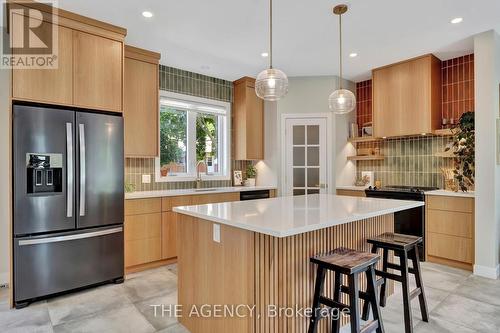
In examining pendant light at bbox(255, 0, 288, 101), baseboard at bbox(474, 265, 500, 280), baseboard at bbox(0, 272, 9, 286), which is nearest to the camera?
pendant light at bbox(255, 0, 288, 101)

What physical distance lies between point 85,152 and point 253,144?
270 centimetres

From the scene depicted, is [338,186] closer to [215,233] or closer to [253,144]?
[253,144]

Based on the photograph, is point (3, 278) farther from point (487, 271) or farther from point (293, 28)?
point (487, 271)

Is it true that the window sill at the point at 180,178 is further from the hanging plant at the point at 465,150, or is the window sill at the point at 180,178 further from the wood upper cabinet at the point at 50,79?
the hanging plant at the point at 465,150

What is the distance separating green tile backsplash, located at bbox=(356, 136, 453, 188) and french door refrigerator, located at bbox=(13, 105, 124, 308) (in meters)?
4.02

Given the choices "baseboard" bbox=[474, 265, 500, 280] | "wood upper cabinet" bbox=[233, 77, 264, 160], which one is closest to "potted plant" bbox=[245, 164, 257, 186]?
"wood upper cabinet" bbox=[233, 77, 264, 160]

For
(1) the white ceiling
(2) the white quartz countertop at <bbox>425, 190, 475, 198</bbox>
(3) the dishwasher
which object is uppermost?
(1) the white ceiling

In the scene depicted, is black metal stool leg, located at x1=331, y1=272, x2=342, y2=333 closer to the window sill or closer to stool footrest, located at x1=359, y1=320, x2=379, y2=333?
stool footrest, located at x1=359, y1=320, x2=379, y2=333

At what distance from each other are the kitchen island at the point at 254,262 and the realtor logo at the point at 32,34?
204 centimetres

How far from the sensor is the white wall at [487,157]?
3.35 m

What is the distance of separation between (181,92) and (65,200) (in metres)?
2.38

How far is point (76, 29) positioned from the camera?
2.97 metres

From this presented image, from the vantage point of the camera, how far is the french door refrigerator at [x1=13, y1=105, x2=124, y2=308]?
2.65m

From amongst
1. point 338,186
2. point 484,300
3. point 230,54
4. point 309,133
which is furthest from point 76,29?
point 484,300
